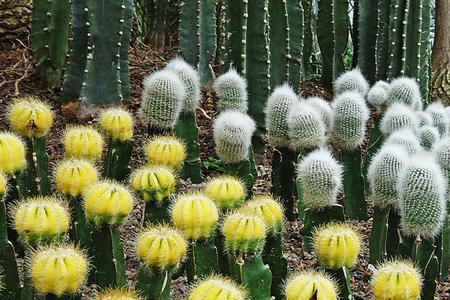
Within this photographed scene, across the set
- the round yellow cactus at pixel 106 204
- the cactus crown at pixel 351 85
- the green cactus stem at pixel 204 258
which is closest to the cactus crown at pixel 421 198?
the green cactus stem at pixel 204 258

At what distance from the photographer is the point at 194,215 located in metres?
1.74

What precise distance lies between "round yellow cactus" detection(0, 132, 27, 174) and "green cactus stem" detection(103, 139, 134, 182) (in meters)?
0.54

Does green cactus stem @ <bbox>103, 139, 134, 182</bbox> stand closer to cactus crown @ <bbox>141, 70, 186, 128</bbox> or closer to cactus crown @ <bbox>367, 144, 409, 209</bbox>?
cactus crown @ <bbox>141, 70, 186, 128</bbox>

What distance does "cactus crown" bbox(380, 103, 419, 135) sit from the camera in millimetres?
2887

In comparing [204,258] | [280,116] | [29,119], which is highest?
[29,119]

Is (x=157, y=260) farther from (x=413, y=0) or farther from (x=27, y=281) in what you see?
(x=413, y=0)

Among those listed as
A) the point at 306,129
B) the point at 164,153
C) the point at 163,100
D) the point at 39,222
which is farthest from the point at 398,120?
the point at 39,222

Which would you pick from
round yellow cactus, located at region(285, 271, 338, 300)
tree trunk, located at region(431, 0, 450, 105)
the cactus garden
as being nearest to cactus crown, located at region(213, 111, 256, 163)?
the cactus garden

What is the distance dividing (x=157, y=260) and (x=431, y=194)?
3.06ft

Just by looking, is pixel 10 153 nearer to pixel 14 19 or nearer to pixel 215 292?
pixel 215 292

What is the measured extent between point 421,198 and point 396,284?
515mm

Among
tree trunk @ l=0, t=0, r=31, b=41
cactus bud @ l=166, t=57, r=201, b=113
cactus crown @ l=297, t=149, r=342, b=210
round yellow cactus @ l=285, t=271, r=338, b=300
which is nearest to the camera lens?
round yellow cactus @ l=285, t=271, r=338, b=300

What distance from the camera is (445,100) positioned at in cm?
570

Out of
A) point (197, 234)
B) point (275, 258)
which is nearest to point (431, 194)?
point (275, 258)
